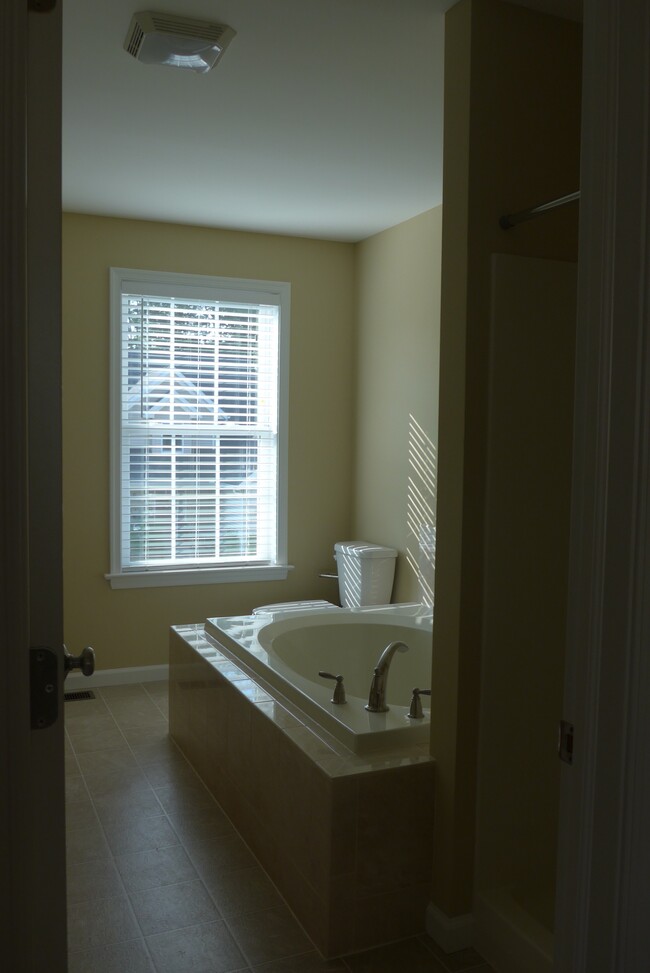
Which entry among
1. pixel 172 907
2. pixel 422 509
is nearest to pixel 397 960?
pixel 172 907

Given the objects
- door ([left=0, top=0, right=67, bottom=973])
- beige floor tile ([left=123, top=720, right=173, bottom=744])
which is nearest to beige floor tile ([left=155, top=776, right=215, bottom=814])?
beige floor tile ([left=123, top=720, right=173, bottom=744])

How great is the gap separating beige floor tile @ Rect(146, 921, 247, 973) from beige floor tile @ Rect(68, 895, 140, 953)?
91mm

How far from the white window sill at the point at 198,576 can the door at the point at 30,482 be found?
3586 mm

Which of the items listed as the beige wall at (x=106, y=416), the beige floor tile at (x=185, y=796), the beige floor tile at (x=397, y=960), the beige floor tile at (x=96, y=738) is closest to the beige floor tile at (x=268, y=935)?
the beige floor tile at (x=397, y=960)

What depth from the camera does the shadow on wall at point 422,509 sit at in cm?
424

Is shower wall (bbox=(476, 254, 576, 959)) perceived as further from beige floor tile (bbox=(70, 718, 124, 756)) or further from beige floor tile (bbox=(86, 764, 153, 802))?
beige floor tile (bbox=(70, 718, 124, 756))

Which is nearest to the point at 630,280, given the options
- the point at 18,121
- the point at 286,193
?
the point at 18,121

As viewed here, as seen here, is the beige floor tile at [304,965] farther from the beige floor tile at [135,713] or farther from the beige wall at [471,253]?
the beige floor tile at [135,713]

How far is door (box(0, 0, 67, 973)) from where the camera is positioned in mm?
1042

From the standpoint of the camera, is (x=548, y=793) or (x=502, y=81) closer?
(x=502, y=81)

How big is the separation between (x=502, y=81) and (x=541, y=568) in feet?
4.42

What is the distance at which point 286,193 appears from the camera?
13.3 ft

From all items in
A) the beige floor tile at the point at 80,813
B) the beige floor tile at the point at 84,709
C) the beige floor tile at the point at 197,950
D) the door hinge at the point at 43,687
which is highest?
the door hinge at the point at 43,687

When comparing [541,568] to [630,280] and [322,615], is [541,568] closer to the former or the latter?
[630,280]
